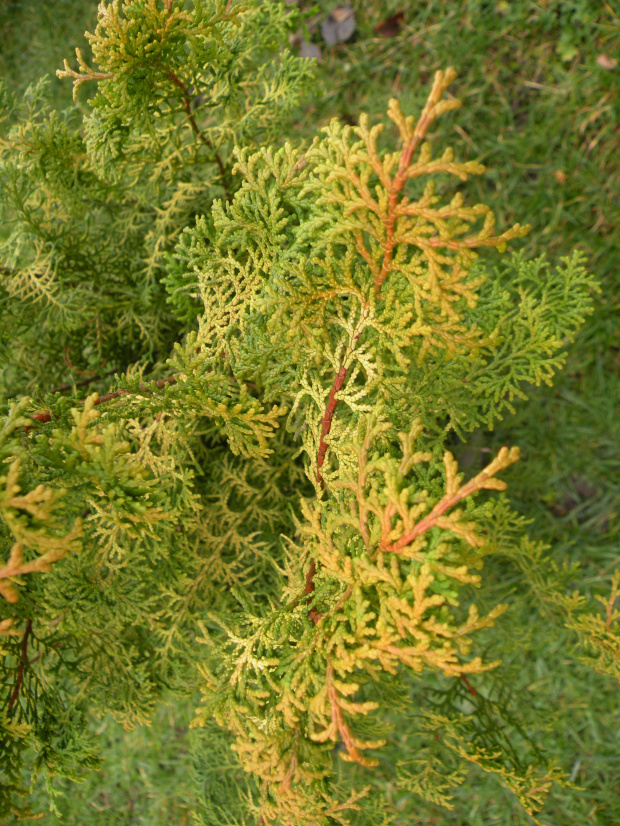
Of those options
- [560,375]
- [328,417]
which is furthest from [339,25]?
[328,417]

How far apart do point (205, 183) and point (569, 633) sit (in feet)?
9.58

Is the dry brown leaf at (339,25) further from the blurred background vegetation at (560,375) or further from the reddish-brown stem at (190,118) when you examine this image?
the reddish-brown stem at (190,118)

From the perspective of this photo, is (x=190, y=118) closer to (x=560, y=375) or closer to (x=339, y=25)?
(x=560, y=375)

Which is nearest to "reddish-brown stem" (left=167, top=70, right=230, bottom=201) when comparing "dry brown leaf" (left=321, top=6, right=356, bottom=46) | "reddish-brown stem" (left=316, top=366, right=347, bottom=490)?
"reddish-brown stem" (left=316, top=366, right=347, bottom=490)

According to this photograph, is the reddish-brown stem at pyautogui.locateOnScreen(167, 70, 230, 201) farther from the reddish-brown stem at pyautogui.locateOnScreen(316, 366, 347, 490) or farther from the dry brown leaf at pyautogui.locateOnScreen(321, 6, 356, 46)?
the dry brown leaf at pyautogui.locateOnScreen(321, 6, 356, 46)

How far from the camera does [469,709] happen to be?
10.7ft

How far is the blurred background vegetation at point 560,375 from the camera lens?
3240 millimetres

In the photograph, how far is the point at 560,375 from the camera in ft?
11.3

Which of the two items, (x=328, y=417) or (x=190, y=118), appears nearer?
(x=328, y=417)

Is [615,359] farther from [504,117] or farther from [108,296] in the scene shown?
[108,296]

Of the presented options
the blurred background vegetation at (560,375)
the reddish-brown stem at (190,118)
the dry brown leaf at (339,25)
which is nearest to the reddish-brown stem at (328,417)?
the reddish-brown stem at (190,118)

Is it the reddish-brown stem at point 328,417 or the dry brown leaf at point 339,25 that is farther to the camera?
the dry brown leaf at point 339,25

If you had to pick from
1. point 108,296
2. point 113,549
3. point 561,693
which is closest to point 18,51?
point 108,296

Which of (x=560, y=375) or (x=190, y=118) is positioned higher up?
(x=190, y=118)
